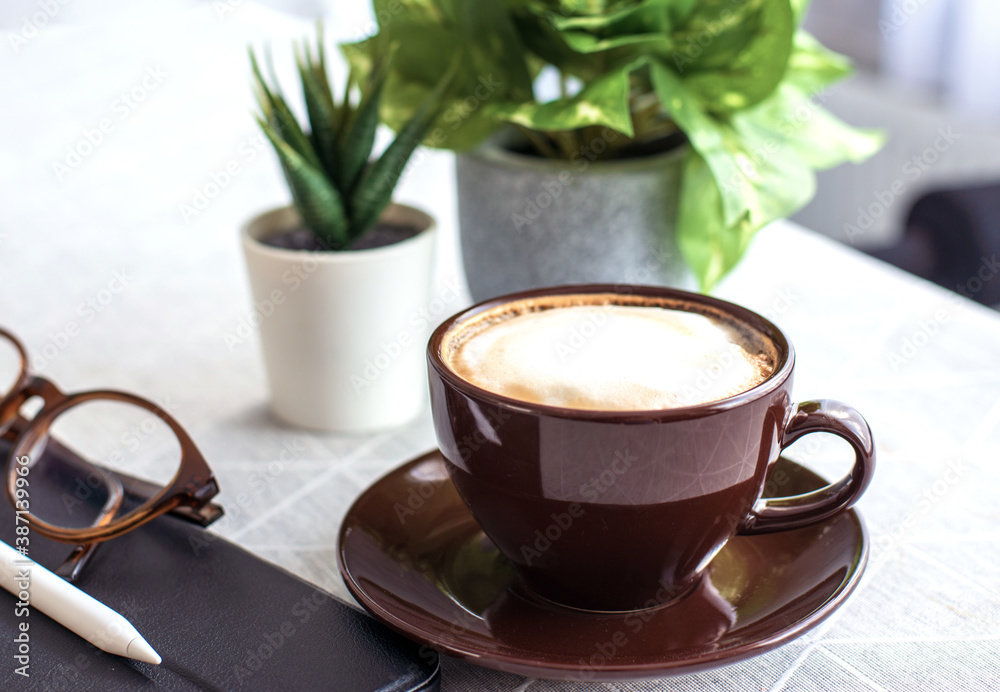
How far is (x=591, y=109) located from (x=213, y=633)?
0.32m

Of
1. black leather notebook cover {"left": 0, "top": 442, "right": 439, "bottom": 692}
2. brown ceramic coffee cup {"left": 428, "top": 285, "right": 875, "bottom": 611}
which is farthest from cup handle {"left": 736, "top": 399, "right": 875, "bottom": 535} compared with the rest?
black leather notebook cover {"left": 0, "top": 442, "right": 439, "bottom": 692}

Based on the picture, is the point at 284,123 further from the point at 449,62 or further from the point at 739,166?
the point at 739,166

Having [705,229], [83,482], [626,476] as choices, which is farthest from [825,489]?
[83,482]

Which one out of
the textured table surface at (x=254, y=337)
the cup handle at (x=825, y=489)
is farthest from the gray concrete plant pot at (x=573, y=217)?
the cup handle at (x=825, y=489)

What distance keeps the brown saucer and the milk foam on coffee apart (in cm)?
8

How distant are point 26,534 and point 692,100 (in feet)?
1.28

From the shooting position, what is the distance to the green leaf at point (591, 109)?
477 millimetres

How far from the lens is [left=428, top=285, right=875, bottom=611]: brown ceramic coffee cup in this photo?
299 mm

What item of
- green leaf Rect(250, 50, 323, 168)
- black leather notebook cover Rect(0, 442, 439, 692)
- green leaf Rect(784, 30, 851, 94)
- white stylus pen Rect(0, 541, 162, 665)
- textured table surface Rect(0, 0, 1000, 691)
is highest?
green leaf Rect(250, 50, 323, 168)

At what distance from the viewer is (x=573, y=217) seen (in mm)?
529

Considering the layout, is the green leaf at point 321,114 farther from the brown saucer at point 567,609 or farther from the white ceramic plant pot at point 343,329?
the brown saucer at point 567,609

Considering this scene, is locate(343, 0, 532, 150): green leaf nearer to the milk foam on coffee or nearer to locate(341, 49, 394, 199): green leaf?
locate(341, 49, 394, 199): green leaf

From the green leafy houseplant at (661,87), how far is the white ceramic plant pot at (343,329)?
9 cm

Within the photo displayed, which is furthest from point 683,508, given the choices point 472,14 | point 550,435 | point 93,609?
point 472,14
